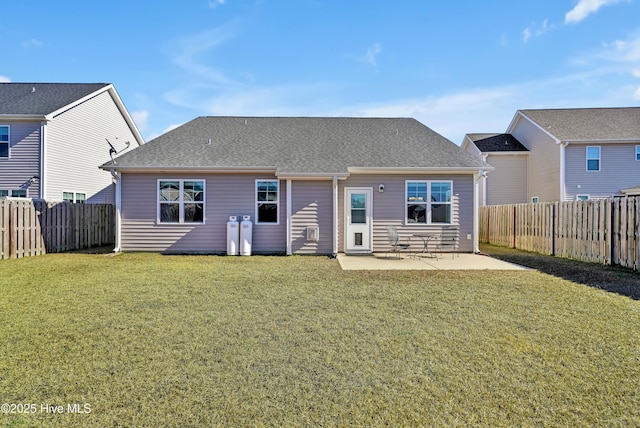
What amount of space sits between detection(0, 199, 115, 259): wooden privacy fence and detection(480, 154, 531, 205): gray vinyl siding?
21643 millimetres

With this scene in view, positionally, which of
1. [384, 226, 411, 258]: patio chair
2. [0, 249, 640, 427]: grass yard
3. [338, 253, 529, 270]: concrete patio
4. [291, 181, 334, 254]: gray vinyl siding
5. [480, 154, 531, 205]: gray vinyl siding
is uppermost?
[480, 154, 531, 205]: gray vinyl siding

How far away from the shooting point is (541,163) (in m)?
20.8

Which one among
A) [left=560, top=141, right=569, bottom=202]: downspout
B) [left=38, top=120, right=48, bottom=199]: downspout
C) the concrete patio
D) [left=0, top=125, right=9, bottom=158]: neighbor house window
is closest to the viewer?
the concrete patio

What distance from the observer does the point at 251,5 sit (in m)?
11.2

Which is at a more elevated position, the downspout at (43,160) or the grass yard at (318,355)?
the downspout at (43,160)

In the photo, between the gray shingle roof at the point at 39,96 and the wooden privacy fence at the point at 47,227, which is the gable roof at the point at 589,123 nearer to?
the wooden privacy fence at the point at 47,227

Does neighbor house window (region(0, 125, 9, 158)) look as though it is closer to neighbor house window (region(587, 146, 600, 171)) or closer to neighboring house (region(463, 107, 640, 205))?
neighboring house (region(463, 107, 640, 205))

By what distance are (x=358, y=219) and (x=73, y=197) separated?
45.5 feet

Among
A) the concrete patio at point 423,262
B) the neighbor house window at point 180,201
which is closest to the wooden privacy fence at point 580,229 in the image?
the concrete patio at point 423,262

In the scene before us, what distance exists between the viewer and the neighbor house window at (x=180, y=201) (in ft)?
39.7

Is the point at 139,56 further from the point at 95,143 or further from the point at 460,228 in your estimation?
the point at 460,228

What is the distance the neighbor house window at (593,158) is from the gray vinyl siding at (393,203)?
12.3 meters

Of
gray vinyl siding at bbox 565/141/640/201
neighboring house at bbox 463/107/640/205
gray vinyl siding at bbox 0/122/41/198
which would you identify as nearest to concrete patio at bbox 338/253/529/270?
neighboring house at bbox 463/107/640/205

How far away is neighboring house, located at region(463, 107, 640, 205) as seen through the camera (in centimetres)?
1916
